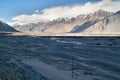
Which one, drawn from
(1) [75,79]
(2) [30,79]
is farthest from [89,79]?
(2) [30,79]

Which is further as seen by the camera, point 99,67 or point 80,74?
point 99,67

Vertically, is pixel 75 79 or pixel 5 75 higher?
pixel 5 75

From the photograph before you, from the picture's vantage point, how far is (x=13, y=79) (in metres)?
19.2

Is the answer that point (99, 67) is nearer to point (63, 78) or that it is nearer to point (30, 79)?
point (63, 78)

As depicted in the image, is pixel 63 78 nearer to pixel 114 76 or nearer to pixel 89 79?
pixel 89 79

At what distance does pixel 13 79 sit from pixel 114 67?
2057 cm

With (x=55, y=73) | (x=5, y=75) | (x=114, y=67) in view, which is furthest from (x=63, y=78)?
(x=114, y=67)

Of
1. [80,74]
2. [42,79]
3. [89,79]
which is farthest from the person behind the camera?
[80,74]

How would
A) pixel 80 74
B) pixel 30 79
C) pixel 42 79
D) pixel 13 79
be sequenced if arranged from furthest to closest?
pixel 80 74 → pixel 42 79 → pixel 30 79 → pixel 13 79

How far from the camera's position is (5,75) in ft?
67.0

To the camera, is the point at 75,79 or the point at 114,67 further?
the point at 114,67

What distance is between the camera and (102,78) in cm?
2822

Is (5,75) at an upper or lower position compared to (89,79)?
upper

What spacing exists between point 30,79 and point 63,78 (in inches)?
197
